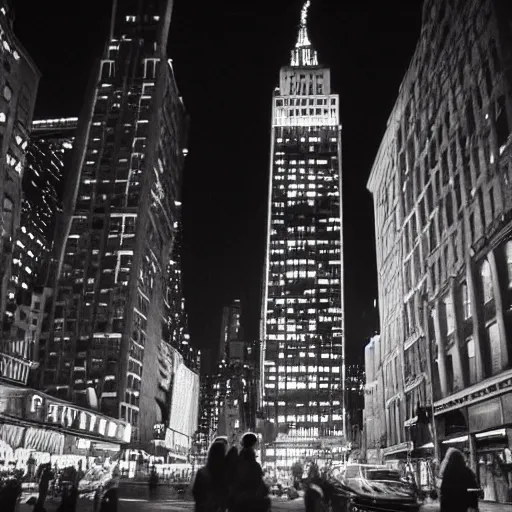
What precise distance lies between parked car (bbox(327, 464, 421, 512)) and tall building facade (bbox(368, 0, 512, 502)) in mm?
10345

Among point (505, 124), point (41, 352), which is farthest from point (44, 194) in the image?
point (505, 124)

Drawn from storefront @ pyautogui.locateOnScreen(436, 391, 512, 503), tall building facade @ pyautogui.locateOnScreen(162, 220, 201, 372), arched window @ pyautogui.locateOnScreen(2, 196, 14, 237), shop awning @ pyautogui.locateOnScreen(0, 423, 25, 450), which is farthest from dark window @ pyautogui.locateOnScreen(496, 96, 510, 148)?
tall building facade @ pyautogui.locateOnScreen(162, 220, 201, 372)

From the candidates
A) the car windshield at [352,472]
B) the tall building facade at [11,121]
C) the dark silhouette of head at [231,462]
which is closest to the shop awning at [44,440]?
the car windshield at [352,472]

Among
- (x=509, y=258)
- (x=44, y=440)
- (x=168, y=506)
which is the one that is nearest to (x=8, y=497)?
(x=168, y=506)

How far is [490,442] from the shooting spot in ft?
98.2

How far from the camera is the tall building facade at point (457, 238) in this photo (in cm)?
2938

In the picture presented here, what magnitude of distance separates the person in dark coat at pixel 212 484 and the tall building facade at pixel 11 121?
60.9 m


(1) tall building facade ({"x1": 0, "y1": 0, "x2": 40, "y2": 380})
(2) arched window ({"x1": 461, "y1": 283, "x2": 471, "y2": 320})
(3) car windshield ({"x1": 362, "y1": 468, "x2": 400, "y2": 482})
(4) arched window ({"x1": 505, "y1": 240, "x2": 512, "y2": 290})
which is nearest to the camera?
(3) car windshield ({"x1": 362, "y1": 468, "x2": 400, "y2": 482})

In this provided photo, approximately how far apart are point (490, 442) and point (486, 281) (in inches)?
331

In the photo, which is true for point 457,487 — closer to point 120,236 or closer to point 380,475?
point 380,475

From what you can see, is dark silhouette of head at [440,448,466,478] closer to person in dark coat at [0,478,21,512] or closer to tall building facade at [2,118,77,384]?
person in dark coat at [0,478,21,512]

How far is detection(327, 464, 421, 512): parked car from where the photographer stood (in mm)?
16078

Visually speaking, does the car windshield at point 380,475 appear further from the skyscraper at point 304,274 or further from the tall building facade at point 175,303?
the skyscraper at point 304,274

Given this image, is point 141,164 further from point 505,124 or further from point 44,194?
point 505,124
